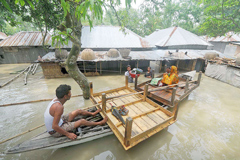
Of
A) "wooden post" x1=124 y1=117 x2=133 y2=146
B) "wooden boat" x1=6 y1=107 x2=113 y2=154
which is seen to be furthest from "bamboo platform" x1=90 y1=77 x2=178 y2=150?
"wooden boat" x1=6 y1=107 x2=113 y2=154

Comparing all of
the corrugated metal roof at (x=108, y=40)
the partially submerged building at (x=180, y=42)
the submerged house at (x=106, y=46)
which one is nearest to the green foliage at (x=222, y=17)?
the partially submerged building at (x=180, y=42)

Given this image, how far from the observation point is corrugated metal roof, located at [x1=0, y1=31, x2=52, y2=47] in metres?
14.7

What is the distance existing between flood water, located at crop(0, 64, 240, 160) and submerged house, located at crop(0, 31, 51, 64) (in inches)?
379

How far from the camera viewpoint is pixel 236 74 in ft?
30.6

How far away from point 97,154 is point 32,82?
30.8 feet

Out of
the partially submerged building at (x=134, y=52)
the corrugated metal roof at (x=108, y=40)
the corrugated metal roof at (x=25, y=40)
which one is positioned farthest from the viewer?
the corrugated metal roof at (x=25, y=40)

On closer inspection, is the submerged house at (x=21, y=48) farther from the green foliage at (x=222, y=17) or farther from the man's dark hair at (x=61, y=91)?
the green foliage at (x=222, y=17)

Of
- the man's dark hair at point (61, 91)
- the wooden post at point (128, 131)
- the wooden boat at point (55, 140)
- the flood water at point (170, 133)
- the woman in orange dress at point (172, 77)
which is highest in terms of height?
the man's dark hair at point (61, 91)

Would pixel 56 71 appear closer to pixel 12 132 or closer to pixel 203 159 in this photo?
pixel 12 132

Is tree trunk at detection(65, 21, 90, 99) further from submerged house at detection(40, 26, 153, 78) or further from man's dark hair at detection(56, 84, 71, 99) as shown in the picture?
submerged house at detection(40, 26, 153, 78)

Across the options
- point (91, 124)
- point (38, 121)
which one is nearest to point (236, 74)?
point (91, 124)

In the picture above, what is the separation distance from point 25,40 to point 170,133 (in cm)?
2033

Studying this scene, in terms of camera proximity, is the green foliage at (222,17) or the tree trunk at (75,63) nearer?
the tree trunk at (75,63)

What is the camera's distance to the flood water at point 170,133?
3.73m
